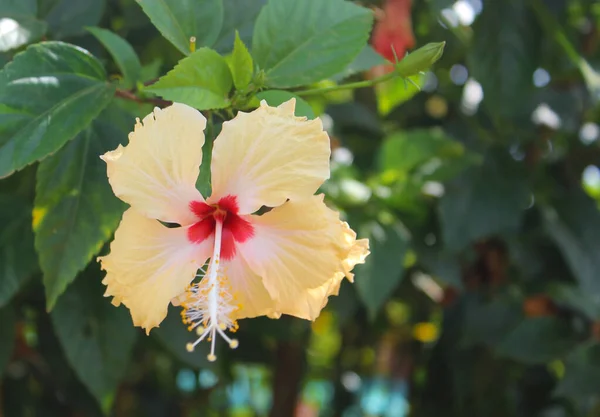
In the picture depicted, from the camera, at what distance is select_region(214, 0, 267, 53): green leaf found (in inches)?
36.1

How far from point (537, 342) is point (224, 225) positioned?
1001 mm

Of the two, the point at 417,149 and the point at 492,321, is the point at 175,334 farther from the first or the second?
the point at 492,321

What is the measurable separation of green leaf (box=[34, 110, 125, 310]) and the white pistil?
0.16 metres

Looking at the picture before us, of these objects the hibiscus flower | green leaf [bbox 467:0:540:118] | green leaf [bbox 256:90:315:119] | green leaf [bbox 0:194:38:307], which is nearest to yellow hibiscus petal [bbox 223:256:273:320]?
the hibiscus flower

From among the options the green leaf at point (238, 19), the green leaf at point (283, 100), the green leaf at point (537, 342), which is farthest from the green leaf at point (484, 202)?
the green leaf at point (283, 100)

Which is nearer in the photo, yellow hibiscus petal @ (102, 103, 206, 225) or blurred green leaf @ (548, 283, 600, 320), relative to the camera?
yellow hibiscus petal @ (102, 103, 206, 225)

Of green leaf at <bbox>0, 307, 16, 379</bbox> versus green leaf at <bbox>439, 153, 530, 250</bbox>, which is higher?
green leaf at <bbox>0, 307, 16, 379</bbox>

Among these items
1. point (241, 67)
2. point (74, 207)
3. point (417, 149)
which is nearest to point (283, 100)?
point (241, 67)

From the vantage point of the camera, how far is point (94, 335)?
3.66ft

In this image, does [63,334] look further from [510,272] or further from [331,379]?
[331,379]

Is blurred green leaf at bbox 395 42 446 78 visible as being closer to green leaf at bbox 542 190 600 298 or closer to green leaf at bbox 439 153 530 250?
green leaf at bbox 439 153 530 250

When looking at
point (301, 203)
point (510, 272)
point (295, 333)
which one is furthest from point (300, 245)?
point (510, 272)

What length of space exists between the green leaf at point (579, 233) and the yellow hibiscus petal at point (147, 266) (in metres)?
1.01

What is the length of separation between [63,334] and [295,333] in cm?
72
